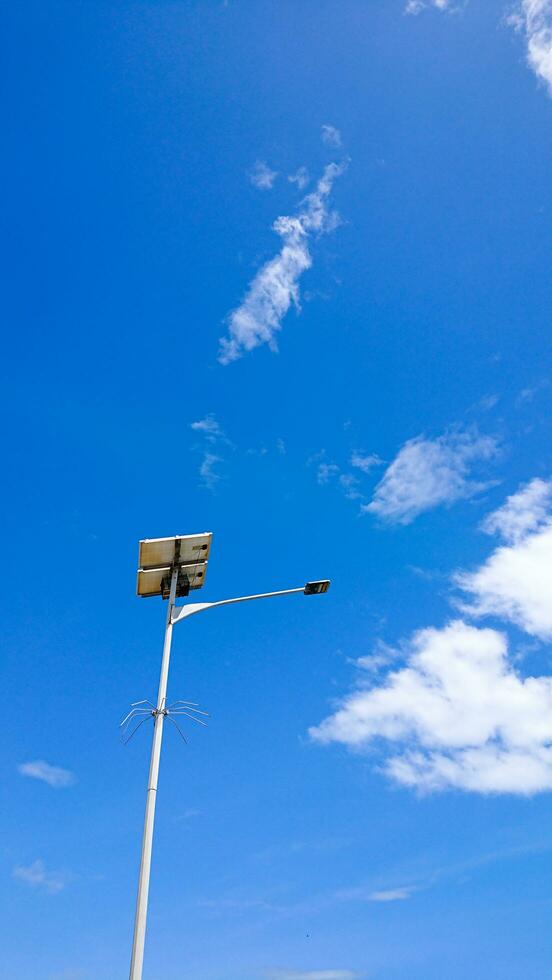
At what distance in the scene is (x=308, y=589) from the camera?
16453mm

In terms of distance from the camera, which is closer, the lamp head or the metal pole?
the metal pole

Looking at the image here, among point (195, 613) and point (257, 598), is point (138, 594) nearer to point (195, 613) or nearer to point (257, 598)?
point (195, 613)

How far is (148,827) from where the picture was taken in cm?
1201

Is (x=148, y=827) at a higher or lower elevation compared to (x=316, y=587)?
lower

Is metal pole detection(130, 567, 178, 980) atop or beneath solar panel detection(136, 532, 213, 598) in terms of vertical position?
beneath

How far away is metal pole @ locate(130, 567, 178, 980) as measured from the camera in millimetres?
10914

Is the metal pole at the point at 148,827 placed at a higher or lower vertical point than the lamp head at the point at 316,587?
lower

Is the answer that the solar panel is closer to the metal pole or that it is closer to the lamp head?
the metal pole

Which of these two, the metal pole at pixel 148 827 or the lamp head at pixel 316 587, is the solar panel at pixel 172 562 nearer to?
the metal pole at pixel 148 827

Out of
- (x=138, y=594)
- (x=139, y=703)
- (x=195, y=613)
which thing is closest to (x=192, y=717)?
(x=139, y=703)

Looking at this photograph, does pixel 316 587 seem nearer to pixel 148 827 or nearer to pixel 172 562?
pixel 172 562

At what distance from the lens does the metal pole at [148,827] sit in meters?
10.9

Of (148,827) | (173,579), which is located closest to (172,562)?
(173,579)

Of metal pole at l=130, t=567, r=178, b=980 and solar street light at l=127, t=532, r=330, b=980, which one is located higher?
solar street light at l=127, t=532, r=330, b=980
